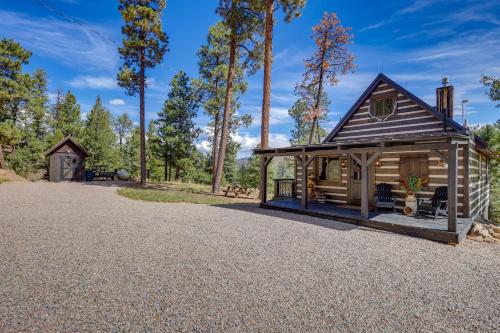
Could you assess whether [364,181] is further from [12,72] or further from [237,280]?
[12,72]

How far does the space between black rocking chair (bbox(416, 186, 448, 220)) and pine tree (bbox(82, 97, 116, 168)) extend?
3587 centimetres

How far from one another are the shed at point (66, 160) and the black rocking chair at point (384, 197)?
26051mm

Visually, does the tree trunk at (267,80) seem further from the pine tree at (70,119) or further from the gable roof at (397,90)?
the pine tree at (70,119)

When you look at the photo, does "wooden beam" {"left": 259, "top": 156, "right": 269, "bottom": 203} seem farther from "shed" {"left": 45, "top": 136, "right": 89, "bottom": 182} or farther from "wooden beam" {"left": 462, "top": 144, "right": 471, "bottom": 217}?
"shed" {"left": 45, "top": 136, "right": 89, "bottom": 182}

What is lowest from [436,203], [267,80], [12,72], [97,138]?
[436,203]

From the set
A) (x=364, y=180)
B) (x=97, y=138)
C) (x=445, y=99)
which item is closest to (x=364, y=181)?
(x=364, y=180)

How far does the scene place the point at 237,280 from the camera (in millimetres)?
4184

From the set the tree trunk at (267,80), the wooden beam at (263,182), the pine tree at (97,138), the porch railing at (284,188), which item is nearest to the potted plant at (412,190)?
the wooden beam at (263,182)

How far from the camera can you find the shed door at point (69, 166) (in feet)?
80.2

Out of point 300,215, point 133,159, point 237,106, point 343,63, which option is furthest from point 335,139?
point 133,159

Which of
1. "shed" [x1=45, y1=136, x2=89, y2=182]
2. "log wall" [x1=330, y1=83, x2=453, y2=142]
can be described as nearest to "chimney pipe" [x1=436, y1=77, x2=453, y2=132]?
"log wall" [x1=330, y1=83, x2=453, y2=142]

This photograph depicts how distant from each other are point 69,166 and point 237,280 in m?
26.8

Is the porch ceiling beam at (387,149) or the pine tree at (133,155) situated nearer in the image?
the porch ceiling beam at (387,149)

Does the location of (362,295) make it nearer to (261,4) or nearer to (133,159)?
(261,4)
